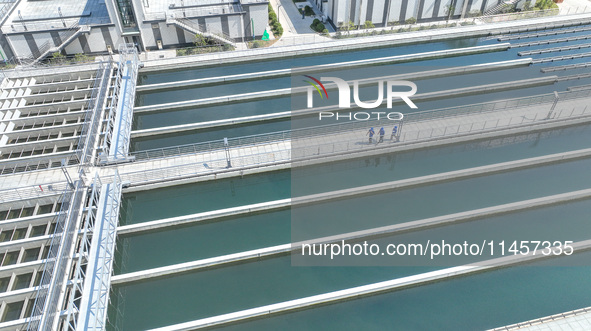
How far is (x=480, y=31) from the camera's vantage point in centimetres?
4206

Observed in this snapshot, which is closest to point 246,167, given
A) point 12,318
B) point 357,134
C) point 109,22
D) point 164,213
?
point 164,213

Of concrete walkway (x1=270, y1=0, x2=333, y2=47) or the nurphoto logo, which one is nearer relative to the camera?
the nurphoto logo

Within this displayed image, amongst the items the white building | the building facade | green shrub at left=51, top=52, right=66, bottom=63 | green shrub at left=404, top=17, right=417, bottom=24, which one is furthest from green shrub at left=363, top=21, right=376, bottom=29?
green shrub at left=51, top=52, right=66, bottom=63

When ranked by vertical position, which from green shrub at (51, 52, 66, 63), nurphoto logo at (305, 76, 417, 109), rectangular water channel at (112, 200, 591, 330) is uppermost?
green shrub at (51, 52, 66, 63)

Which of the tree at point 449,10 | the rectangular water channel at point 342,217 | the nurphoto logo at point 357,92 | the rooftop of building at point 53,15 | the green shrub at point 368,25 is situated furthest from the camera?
the tree at point 449,10

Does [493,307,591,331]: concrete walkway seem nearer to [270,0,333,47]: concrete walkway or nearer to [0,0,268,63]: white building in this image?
[270,0,333,47]: concrete walkway

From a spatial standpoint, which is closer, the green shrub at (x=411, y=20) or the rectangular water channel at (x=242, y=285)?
the rectangular water channel at (x=242, y=285)

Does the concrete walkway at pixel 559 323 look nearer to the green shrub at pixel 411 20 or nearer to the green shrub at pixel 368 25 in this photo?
the green shrub at pixel 368 25

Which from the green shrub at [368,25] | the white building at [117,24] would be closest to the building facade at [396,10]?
the green shrub at [368,25]

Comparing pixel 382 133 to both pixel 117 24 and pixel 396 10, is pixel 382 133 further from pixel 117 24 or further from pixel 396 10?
pixel 117 24

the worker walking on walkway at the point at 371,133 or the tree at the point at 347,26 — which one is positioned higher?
the tree at the point at 347,26

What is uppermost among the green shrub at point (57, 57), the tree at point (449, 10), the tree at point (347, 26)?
the tree at point (449, 10)

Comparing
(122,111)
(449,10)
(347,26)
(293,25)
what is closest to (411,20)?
(449,10)

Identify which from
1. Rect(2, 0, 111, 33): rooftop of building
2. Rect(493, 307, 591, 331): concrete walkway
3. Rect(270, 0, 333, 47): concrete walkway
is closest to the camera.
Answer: Rect(493, 307, 591, 331): concrete walkway
